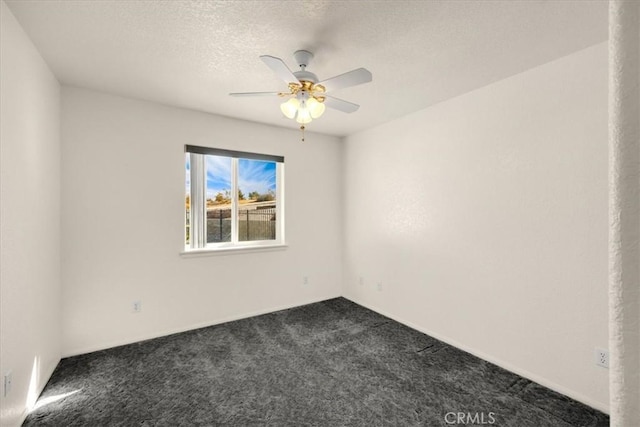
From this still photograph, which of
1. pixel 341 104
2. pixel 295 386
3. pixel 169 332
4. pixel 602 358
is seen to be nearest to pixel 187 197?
pixel 169 332

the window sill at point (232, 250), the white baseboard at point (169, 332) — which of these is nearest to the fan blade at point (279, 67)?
the window sill at point (232, 250)

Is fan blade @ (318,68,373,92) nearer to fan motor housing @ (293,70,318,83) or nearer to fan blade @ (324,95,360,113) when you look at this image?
fan motor housing @ (293,70,318,83)

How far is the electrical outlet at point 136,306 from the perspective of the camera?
2.96 meters

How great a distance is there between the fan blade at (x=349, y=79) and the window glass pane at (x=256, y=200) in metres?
2.07

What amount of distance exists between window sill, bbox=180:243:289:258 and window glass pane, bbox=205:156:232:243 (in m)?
0.25

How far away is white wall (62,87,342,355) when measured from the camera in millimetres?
2725

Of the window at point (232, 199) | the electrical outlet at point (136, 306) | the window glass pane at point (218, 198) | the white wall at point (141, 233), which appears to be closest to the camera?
the white wall at point (141, 233)

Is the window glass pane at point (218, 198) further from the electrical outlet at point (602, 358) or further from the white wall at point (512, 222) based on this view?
the electrical outlet at point (602, 358)

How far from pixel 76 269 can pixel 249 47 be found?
2.52 metres

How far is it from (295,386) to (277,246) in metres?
1.86

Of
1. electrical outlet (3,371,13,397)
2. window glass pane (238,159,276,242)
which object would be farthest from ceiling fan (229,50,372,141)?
electrical outlet (3,371,13,397)

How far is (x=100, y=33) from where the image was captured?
1.93 metres

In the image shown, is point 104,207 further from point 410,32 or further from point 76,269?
point 410,32

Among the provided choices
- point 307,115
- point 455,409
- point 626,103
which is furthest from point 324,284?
point 626,103
